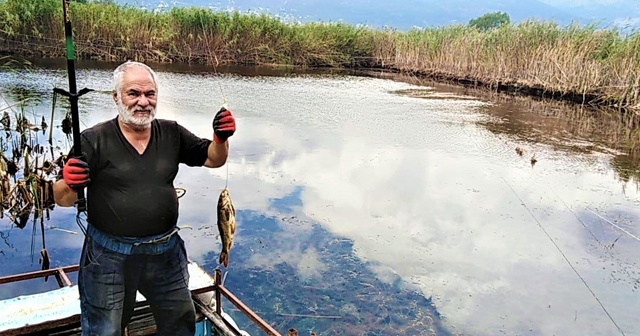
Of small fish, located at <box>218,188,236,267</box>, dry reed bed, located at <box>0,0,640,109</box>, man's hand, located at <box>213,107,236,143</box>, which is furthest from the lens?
dry reed bed, located at <box>0,0,640,109</box>

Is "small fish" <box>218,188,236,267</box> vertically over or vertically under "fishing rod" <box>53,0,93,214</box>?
under

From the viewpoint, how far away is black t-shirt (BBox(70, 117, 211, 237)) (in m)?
2.36

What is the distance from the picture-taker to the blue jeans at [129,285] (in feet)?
7.80

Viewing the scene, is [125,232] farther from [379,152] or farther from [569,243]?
[379,152]

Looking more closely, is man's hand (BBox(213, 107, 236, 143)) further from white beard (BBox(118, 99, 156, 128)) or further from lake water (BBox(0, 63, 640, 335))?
lake water (BBox(0, 63, 640, 335))

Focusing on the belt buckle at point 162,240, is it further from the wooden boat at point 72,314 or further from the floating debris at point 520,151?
the floating debris at point 520,151

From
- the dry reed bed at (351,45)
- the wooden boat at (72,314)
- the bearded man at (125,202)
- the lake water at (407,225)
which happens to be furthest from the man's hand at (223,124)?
the dry reed bed at (351,45)

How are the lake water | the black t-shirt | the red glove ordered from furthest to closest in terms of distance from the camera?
the lake water < the black t-shirt < the red glove

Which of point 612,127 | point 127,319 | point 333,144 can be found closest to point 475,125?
point 612,127

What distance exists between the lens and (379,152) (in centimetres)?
962

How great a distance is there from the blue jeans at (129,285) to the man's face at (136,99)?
1.82 ft

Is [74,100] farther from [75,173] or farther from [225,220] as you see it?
[225,220]

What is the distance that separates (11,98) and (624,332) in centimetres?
1141

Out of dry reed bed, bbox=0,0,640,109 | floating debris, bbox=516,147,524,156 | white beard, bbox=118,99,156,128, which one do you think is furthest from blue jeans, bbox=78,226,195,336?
dry reed bed, bbox=0,0,640,109
